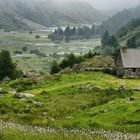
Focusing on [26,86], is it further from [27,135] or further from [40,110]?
[27,135]

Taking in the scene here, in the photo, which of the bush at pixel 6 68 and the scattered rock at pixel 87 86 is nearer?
the scattered rock at pixel 87 86

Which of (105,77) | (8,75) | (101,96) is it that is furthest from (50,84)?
(8,75)

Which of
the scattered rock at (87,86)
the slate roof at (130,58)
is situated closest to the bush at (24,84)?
the scattered rock at (87,86)

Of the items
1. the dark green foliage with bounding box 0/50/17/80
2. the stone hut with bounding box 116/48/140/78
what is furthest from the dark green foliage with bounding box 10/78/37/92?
the dark green foliage with bounding box 0/50/17/80

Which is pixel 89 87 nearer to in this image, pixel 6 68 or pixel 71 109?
pixel 71 109

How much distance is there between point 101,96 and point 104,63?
2049 inches

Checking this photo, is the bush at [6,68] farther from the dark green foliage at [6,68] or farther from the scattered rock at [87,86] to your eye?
the scattered rock at [87,86]

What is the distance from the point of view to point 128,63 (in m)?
95.4

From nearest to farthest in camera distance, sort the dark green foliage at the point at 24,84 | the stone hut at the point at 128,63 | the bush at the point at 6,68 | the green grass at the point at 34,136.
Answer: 1. the green grass at the point at 34,136
2. the dark green foliage at the point at 24,84
3. the stone hut at the point at 128,63
4. the bush at the point at 6,68

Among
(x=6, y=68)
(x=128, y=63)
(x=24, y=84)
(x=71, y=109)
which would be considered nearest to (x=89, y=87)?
(x=24, y=84)

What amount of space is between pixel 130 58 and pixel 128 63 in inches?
83.1

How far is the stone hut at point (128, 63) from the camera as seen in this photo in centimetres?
9388

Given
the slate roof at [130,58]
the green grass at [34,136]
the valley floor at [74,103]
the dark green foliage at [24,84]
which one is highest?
the green grass at [34,136]

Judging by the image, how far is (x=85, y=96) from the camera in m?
66.6
